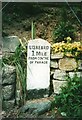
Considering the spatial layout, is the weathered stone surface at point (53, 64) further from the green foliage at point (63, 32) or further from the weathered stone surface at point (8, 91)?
the weathered stone surface at point (8, 91)

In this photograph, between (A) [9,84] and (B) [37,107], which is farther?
(A) [9,84]

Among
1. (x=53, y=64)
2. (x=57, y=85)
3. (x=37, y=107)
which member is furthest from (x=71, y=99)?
(x=53, y=64)

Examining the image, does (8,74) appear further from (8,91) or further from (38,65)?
(38,65)

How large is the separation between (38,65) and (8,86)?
53 cm

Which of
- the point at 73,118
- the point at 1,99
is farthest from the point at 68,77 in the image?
the point at 1,99

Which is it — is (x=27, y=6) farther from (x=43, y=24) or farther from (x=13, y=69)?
(x=13, y=69)

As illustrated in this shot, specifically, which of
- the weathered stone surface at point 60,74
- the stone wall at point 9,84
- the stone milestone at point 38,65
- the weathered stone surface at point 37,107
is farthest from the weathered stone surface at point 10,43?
the weathered stone surface at point 37,107

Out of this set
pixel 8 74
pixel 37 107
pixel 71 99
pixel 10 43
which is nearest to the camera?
pixel 71 99

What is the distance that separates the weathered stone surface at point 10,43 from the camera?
19.5 feet

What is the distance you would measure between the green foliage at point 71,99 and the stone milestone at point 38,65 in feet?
1.04

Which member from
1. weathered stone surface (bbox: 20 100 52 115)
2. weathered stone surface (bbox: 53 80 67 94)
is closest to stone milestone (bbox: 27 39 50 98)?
weathered stone surface (bbox: 53 80 67 94)

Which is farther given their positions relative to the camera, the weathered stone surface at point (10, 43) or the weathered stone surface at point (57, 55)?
the weathered stone surface at point (10, 43)

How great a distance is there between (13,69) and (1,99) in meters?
0.47

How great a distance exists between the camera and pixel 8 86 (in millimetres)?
5766
